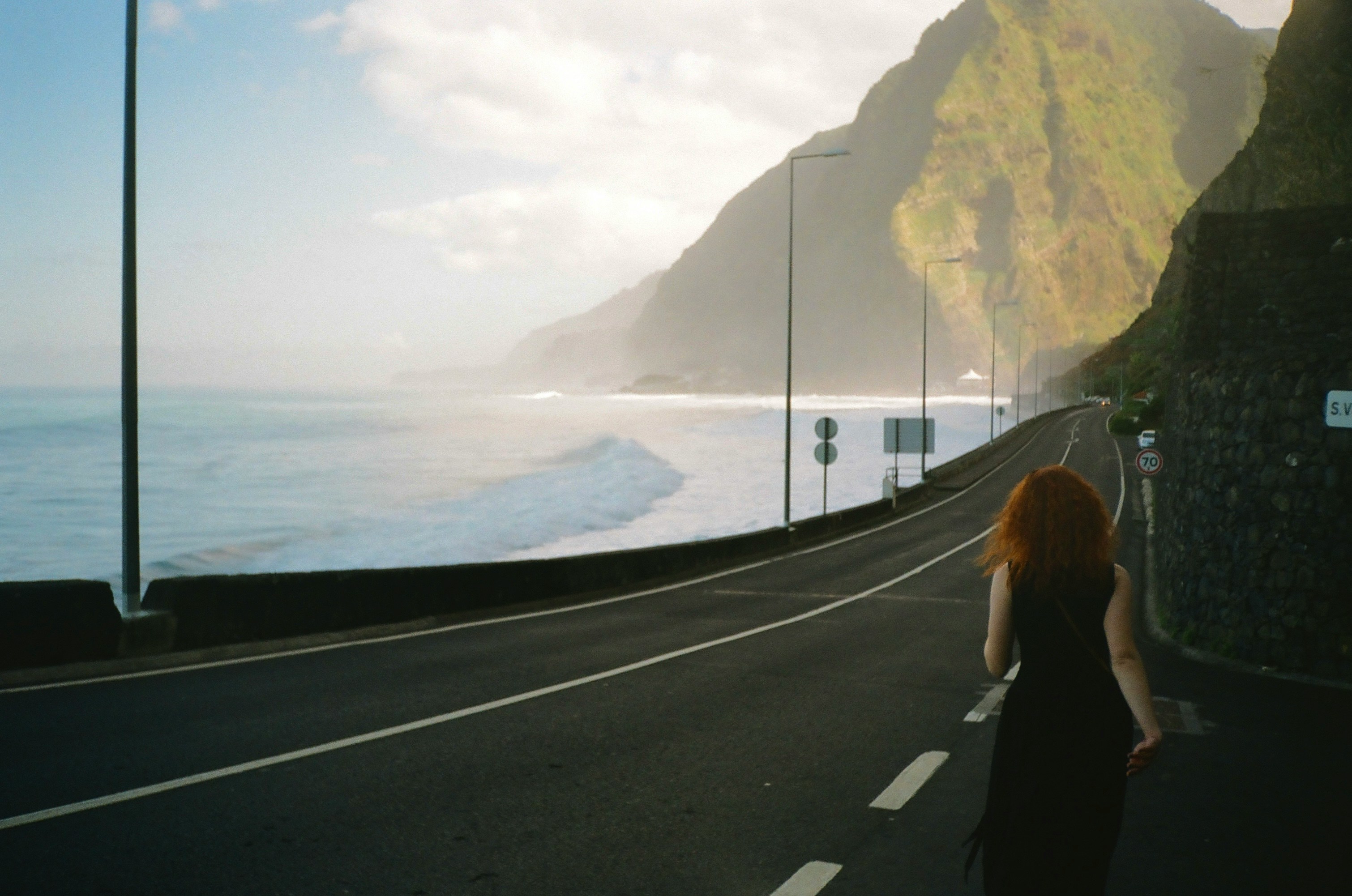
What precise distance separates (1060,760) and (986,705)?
240 inches

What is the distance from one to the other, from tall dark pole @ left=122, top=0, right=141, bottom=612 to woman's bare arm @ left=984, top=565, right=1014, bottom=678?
9.31m

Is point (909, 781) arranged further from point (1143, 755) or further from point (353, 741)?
point (353, 741)

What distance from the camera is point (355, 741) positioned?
755cm

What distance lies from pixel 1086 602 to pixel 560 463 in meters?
93.7

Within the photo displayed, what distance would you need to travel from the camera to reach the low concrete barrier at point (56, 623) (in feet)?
30.7

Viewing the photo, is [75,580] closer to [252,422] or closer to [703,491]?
[703,491]

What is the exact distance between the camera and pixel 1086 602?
11.8ft

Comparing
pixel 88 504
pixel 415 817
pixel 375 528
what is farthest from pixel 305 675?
pixel 88 504

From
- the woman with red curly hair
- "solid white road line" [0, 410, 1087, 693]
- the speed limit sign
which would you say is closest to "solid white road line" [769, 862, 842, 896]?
the woman with red curly hair

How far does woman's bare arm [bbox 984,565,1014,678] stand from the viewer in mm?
3729

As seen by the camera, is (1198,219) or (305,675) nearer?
(305,675)

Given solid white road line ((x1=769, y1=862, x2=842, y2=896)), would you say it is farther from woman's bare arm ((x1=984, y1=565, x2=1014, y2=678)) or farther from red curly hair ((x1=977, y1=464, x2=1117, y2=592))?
red curly hair ((x1=977, y1=464, x2=1117, y2=592))

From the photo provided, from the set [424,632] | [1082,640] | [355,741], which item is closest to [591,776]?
[355,741]

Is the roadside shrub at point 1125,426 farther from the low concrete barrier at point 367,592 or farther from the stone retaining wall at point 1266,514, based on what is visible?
the stone retaining wall at point 1266,514
